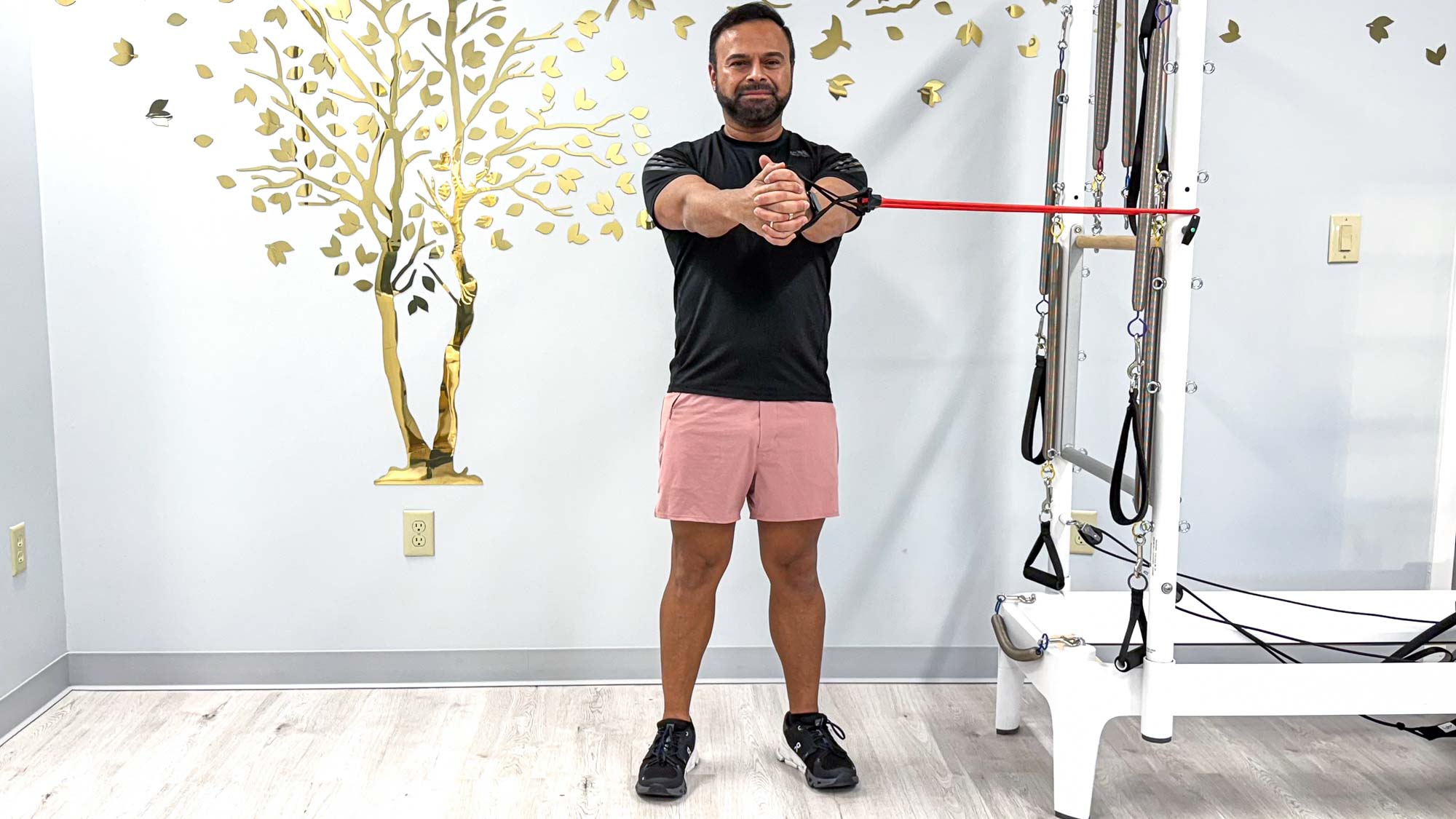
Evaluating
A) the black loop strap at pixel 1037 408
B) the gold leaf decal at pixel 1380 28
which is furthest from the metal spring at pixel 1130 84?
the gold leaf decal at pixel 1380 28

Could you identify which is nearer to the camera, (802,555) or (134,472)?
(802,555)

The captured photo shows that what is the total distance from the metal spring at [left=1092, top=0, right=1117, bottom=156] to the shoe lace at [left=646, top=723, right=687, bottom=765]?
1.36 m

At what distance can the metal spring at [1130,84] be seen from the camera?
2.01 m

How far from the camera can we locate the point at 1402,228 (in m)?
2.63

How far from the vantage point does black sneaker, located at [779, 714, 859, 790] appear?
2.13m

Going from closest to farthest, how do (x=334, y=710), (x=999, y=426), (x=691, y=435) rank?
(x=691, y=435)
(x=334, y=710)
(x=999, y=426)

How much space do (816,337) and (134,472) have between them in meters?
1.60

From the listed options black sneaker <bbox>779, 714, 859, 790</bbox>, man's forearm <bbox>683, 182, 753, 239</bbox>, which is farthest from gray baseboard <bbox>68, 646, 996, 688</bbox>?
man's forearm <bbox>683, 182, 753, 239</bbox>

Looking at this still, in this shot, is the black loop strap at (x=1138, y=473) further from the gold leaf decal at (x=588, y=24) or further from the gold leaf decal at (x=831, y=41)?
the gold leaf decal at (x=588, y=24)

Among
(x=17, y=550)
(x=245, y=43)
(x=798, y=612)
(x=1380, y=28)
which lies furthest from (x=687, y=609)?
(x=1380, y=28)

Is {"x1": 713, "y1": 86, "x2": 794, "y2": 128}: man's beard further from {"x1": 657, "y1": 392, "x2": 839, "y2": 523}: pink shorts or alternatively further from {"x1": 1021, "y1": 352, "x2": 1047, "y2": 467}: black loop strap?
{"x1": 1021, "y1": 352, "x2": 1047, "y2": 467}: black loop strap

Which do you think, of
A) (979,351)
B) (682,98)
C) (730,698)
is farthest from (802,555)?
(682,98)

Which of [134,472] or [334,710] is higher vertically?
[134,472]

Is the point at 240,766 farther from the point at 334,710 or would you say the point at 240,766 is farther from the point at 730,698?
the point at 730,698
